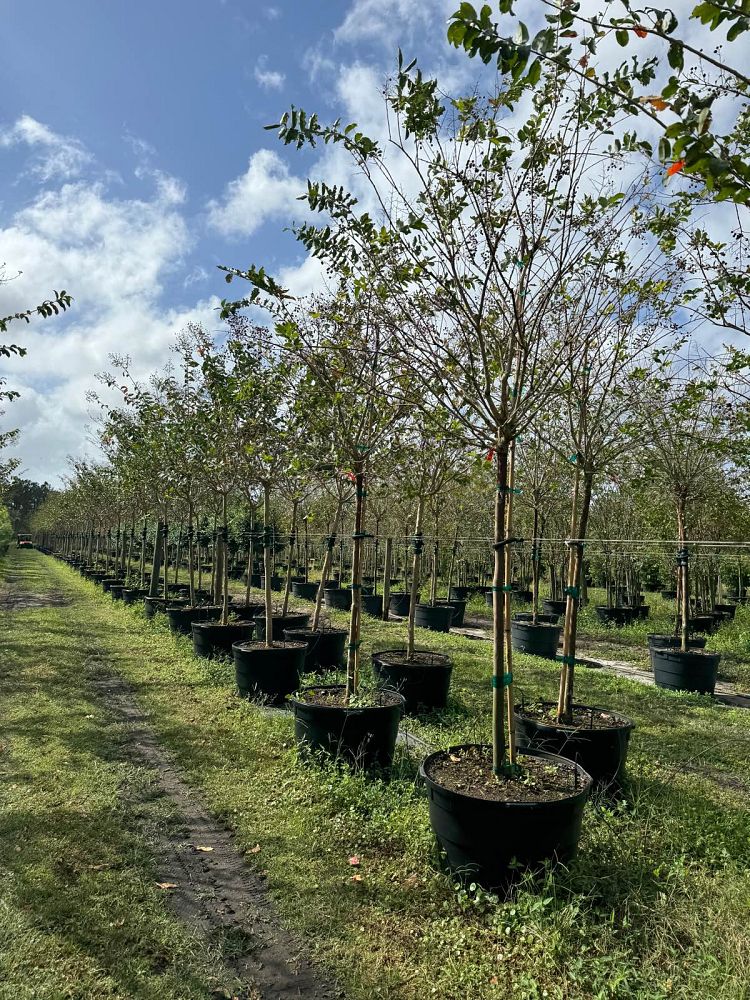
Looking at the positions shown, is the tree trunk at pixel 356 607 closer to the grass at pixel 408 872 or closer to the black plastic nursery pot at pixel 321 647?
the grass at pixel 408 872

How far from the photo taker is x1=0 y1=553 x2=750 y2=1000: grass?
2639mm

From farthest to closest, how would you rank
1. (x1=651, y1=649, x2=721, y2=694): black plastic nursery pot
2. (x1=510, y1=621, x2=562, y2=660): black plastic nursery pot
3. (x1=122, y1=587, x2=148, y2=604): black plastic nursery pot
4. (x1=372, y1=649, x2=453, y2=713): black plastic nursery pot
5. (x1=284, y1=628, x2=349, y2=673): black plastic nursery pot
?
(x1=122, y1=587, x2=148, y2=604): black plastic nursery pot < (x1=510, y1=621, x2=562, y2=660): black plastic nursery pot < (x1=651, y1=649, x2=721, y2=694): black plastic nursery pot < (x1=284, y1=628, x2=349, y2=673): black plastic nursery pot < (x1=372, y1=649, x2=453, y2=713): black plastic nursery pot

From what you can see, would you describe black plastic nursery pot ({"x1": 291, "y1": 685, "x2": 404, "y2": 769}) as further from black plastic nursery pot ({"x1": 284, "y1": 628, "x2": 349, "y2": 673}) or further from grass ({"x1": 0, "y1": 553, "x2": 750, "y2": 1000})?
black plastic nursery pot ({"x1": 284, "y1": 628, "x2": 349, "y2": 673})

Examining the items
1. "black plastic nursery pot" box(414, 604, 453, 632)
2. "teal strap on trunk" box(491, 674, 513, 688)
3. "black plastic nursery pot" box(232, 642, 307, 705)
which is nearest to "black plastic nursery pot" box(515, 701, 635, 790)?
"teal strap on trunk" box(491, 674, 513, 688)

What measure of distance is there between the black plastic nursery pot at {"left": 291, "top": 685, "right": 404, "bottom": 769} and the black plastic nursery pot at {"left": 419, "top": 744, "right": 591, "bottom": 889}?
140 centimetres

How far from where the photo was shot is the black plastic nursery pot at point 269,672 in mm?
6820

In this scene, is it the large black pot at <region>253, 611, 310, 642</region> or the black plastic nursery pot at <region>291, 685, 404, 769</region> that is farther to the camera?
the large black pot at <region>253, 611, 310, 642</region>

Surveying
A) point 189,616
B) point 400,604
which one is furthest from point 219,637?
point 400,604

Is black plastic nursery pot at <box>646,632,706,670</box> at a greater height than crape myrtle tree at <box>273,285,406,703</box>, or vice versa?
crape myrtle tree at <box>273,285,406,703</box>

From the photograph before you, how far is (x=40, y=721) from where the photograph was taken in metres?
6.03

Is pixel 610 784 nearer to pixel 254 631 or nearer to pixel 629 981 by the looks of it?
pixel 629 981

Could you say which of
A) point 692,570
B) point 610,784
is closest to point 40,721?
point 610,784

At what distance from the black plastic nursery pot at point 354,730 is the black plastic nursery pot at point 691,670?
16.8ft

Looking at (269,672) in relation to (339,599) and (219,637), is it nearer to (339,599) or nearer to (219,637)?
(219,637)
